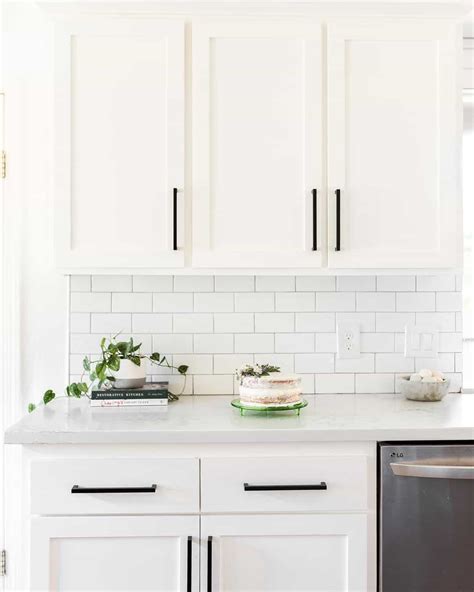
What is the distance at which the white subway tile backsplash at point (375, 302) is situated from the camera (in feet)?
7.59

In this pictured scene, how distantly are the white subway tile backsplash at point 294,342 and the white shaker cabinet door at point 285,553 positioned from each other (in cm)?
76

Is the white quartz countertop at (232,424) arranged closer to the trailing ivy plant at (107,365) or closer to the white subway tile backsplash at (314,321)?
the trailing ivy plant at (107,365)

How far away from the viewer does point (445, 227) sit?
6.48 ft

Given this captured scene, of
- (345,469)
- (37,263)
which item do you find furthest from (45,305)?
(345,469)

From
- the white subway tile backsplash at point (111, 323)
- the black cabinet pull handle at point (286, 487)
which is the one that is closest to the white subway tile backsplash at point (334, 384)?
the black cabinet pull handle at point (286, 487)

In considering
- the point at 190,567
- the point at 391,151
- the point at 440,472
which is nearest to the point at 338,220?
the point at 391,151

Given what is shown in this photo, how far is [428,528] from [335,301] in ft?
3.06

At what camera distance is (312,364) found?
2.30 metres

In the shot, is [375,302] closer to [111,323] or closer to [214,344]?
[214,344]

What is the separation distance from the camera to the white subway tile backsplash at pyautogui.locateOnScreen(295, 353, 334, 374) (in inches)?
90.3

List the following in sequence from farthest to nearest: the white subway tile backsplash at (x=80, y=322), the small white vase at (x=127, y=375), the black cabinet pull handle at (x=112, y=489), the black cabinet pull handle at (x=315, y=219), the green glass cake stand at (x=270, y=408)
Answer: the white subway tile backsplash at (x=80, y=322), the small white vase at (x=127, y=375), the black cabinet pull handle at (x=315, y=219), the green glass cake stand at (x=270, y=408), the black cabinet pull handle at (x=112, y=489)

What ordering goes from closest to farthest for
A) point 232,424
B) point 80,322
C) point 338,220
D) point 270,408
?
point 232,424 → point 270,408 → point 338,220 → point 80,322

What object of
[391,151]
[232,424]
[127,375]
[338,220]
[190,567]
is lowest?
[190,567]

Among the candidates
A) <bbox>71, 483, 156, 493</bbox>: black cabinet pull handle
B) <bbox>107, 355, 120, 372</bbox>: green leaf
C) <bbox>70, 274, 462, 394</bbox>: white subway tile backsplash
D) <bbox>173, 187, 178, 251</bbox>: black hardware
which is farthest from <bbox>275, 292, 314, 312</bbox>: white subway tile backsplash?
<bbox>71, 483, 156, 493</bbox>: black cabinet pull handle
